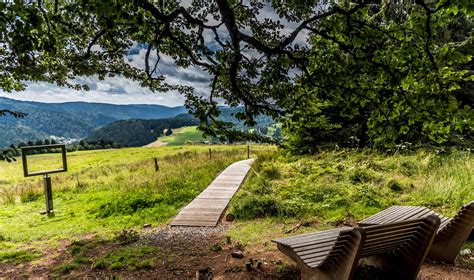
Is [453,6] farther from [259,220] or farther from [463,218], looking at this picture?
[259,220]

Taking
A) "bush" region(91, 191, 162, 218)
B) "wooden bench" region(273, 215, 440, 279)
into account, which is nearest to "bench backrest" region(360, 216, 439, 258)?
"wooden bench" region(273, 215, 440, 279)

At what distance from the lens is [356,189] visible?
7633 mm

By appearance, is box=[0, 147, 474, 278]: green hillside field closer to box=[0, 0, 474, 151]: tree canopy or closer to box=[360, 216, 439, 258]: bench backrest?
box=[360, 216, 439, 258]: bench backrest

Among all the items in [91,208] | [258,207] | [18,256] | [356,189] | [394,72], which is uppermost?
[394,72]

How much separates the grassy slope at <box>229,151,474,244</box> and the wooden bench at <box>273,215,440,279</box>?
197 centimetres

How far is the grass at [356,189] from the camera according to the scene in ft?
21.2

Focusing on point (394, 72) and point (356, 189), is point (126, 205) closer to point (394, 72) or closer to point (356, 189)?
point (356, 189)

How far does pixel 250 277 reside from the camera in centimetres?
393

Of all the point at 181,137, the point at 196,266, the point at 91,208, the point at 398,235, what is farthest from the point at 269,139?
the point at 181,137

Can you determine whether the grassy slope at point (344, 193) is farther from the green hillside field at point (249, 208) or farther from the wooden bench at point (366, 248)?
the wooden bench at point (366, 248)

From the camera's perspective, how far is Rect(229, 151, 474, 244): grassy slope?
243 inches

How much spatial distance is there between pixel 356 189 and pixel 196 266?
5005mm

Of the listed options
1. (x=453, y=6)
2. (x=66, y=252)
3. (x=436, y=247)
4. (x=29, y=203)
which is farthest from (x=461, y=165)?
(x=29, y=203)

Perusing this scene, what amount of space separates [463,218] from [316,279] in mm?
2321
